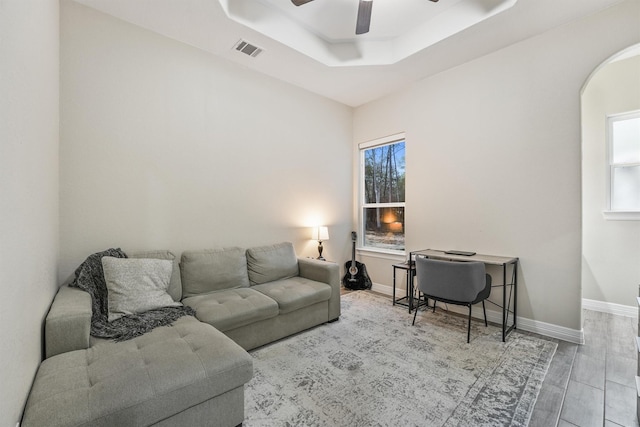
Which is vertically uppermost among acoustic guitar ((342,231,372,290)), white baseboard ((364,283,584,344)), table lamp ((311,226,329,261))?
table lamp ((311,226,329,261))

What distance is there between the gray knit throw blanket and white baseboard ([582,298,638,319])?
4.58 meters

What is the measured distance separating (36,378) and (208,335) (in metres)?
0.78

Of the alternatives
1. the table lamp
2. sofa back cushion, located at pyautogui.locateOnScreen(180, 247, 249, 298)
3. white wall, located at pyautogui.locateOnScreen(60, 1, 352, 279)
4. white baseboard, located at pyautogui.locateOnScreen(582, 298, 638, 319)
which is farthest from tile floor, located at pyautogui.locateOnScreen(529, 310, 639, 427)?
white wall, located at pyautogui.locateOnScreen(60, 1, 352, 279)

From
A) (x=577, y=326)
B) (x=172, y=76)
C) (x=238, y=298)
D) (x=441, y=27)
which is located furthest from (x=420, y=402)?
(x=172, y=76)

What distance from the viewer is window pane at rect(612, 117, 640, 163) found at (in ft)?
10.7

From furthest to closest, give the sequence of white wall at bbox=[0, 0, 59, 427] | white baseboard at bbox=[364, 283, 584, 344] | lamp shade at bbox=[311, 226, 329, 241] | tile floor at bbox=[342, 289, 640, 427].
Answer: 1. lamp shade at bbox=[311, 226, 329, 241]
2. white baseboard at bbox=[364, 283, 584, 344]
3. tile floor at bbox=[342, 289, 640, 427]
4. white wall at bbox=[0, 0, 59, 427]

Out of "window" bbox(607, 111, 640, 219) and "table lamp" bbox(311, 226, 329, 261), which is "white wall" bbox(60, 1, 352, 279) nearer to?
"table lamp" bbox(311, 226, 329, 261)

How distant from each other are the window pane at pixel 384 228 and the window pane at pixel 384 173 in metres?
0.18

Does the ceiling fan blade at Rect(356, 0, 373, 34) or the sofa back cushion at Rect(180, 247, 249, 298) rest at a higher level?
the ceiling fan blade at Rect(356, 0, 373, 34)

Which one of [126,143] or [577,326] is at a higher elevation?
[126,143]

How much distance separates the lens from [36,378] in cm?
132

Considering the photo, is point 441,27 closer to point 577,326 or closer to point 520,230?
point 520,230

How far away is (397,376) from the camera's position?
206 cm

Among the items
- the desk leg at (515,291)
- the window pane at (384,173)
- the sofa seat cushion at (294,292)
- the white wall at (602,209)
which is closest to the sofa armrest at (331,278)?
the sofa seat cushion at (294,292)
